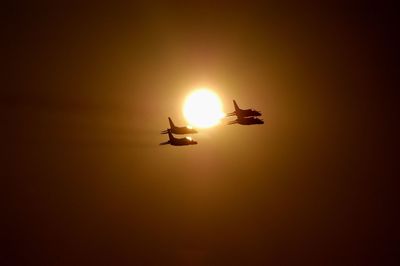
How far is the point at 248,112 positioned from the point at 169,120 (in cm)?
978

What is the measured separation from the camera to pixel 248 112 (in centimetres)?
6844

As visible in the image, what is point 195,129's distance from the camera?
230 ft

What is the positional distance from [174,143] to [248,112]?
31.7 ft

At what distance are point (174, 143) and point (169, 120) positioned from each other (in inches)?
109

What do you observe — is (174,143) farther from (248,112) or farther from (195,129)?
(248,112)

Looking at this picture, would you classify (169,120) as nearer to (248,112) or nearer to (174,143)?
(174,143)

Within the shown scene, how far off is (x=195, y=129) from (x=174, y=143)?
11.2 feet

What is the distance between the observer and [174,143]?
236 feet

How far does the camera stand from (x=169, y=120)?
72375mm

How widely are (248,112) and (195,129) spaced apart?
21.0 ft

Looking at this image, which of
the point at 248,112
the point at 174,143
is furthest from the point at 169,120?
the point at 248,112

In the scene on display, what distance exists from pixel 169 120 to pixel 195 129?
12.8 ft
